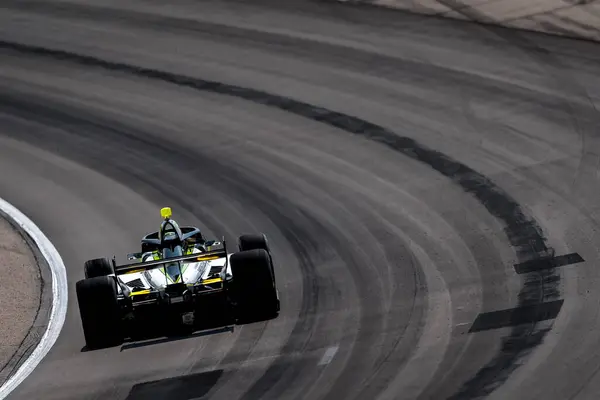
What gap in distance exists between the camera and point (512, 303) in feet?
64.2

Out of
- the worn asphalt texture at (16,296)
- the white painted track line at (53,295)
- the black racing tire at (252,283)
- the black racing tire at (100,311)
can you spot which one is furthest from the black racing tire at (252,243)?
the worn asphalt texture at (16,296)

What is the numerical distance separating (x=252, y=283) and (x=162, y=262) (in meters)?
1.28

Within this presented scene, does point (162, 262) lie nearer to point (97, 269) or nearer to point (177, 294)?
point (177, 294)

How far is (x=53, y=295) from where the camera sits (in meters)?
22.2

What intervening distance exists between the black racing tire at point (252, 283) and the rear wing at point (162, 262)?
1.87 feet

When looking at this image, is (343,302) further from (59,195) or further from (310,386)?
(59,195)

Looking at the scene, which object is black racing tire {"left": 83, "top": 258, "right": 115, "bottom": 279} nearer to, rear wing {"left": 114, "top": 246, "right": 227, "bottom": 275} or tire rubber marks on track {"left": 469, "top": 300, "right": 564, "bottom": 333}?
rear wing {"left": 114, "top": 246, "right": 227, "bottom": 275}

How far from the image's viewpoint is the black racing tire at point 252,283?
62.5 feet

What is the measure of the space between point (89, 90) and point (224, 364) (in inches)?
574

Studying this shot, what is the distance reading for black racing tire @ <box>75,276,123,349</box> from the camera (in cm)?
1886

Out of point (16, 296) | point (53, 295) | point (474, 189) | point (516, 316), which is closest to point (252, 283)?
point (516, 316)

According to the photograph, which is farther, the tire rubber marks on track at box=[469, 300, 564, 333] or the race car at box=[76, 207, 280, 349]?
the race car at box=[76, 207, 280, 349]

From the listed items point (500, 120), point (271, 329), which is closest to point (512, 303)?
point (271, 329)

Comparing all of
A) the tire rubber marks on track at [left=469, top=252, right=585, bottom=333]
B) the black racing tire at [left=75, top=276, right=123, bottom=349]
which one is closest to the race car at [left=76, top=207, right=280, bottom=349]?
the black racing tire at [left=75, top=276, right=123, bottom=349]
